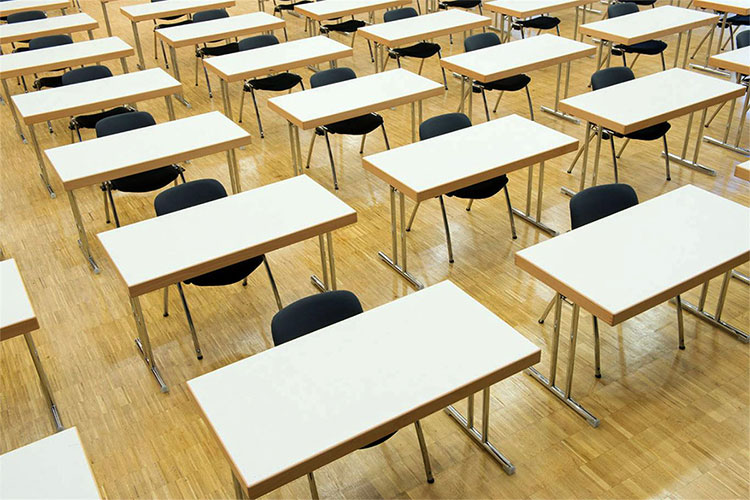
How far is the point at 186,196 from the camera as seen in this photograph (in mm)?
3863

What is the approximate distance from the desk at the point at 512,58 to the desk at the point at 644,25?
18.0 inches

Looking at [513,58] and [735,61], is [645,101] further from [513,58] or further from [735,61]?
[513,58]

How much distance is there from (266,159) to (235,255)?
2797 millimetres

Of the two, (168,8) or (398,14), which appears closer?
(398,14)

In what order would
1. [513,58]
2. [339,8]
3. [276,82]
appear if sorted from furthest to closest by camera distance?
[339,8] → [276,82] → [513,58]

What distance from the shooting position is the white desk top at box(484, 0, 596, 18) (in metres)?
7.06

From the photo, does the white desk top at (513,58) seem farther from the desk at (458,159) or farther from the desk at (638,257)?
the desk at (638,257)

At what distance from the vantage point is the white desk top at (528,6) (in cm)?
706

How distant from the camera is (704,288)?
3.84 metres

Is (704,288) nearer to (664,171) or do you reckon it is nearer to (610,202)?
(610,202)

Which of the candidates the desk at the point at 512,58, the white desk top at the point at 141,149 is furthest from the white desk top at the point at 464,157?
the desk at the point at 512,58

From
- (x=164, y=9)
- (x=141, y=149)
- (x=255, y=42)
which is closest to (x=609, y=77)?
(x=255, y=42)

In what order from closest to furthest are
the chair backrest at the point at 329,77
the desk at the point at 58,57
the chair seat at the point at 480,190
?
the chair seat at the point at 480,190
the chair backrest at the point at 329,77
the desk at the point at 58,57

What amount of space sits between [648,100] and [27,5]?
705 cm
